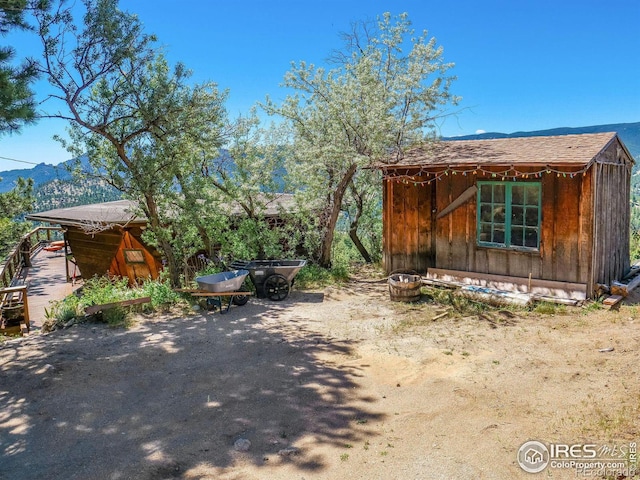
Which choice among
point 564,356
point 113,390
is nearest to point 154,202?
point 113,390

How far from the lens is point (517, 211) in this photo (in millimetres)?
9602

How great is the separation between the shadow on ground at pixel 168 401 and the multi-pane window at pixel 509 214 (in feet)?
14.9

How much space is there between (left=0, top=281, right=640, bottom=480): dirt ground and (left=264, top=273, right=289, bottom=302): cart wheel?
5.35 feet

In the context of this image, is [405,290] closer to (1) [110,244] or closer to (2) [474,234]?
(2) [474,234]

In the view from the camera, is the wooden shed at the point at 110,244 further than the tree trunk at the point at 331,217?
Yes

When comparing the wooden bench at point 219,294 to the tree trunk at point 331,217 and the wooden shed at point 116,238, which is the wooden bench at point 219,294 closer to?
the wooden shed at point 116,238

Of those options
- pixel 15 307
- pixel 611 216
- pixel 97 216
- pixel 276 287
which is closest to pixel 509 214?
pixel 611 216

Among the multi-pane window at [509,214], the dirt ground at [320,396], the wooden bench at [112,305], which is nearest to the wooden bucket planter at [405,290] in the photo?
the dirt ground at [320,396]

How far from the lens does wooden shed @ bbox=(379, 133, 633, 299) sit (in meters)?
8.90

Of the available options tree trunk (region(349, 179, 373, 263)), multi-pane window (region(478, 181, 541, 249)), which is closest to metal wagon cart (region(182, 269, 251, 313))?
multi-pane window (region(478, 181, 541, 249))

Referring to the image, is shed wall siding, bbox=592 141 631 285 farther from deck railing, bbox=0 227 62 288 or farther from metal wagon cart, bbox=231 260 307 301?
deck railing, bbox=0 227 62 288

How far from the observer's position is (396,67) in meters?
11.5

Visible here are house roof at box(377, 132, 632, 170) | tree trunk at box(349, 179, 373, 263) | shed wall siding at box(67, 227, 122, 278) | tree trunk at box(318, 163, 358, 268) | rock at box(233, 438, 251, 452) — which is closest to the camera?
rock at box(233, 438, 251, 452)

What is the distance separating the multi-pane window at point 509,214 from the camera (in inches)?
370
